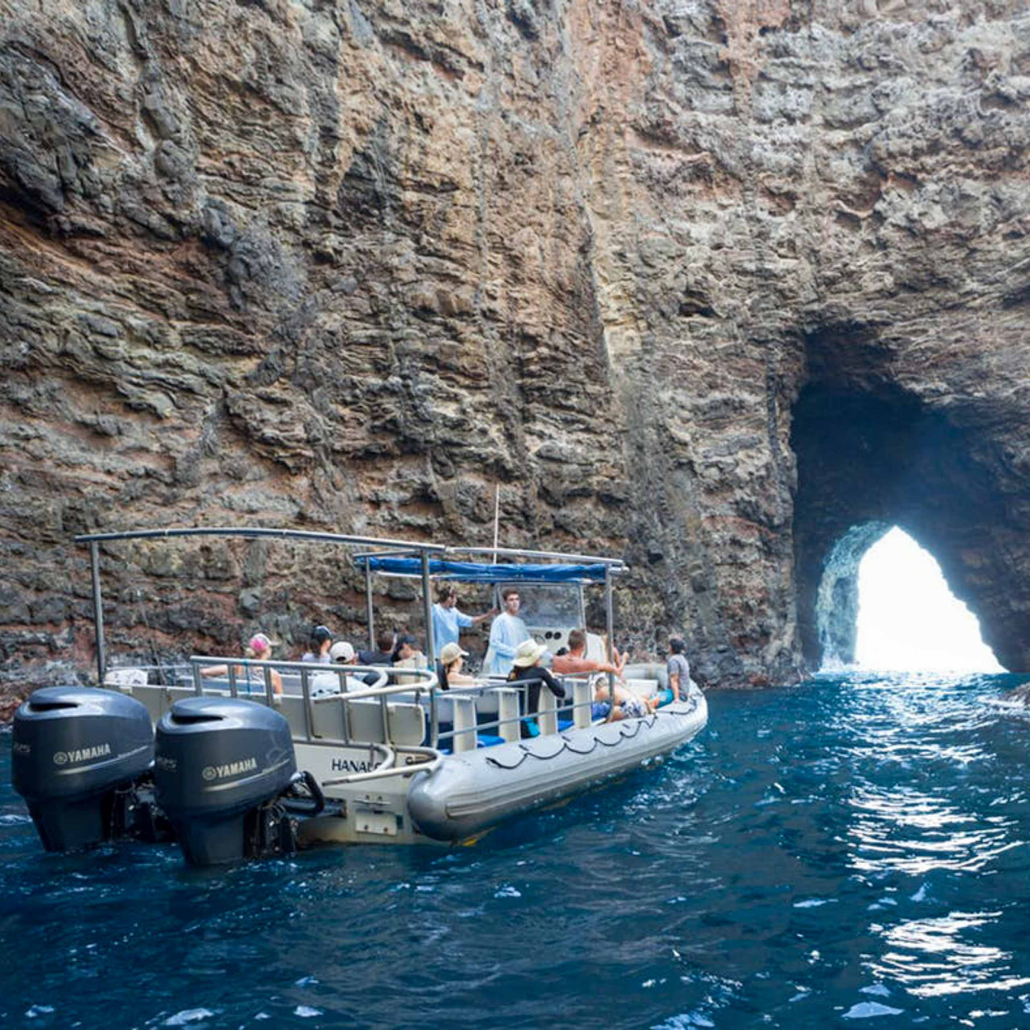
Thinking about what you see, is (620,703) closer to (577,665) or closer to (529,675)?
(577,665)

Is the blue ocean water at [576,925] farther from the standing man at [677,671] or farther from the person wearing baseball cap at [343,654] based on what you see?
the standing man at [677,671]

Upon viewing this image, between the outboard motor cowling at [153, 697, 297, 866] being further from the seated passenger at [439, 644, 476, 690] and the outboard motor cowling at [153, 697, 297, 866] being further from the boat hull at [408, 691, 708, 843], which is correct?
the seated passenger at [439, 644, 476, 690]

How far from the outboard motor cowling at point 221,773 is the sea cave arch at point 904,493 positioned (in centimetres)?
2446

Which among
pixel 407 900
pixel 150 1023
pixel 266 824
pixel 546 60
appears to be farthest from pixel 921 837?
pixel 546 60

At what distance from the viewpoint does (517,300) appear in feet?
70.9

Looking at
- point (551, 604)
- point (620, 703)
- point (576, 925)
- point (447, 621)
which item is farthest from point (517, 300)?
point (576, 925)

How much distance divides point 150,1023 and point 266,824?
90.2 inches

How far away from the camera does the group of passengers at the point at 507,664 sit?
877 centimetres

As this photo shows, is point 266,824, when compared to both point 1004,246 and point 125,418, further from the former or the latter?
point 1004,246

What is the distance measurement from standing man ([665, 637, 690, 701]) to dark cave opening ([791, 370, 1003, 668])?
55.0 ft

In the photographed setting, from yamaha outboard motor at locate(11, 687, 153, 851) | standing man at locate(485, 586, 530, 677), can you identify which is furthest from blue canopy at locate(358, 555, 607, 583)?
yamaha outboard motor at locate(11, 687, 153, 851)

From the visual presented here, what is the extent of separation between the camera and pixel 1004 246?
25.6 metres

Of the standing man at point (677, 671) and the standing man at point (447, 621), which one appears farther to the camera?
the standing man at point (677, 671)

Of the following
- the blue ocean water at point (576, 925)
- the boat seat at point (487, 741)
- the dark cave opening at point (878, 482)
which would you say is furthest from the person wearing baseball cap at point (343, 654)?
the dark cave opening at point (878, 482)
